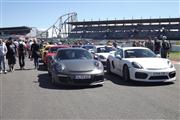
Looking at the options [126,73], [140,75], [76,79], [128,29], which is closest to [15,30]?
[128,29]

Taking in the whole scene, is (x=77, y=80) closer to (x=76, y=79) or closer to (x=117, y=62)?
(x=76, y=79)

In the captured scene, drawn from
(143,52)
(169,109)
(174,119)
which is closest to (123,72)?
(143,52)

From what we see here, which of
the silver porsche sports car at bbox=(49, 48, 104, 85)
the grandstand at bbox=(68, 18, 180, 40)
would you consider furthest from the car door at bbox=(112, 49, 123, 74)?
the grandstand at bbox=(68, 18, 180, 40)

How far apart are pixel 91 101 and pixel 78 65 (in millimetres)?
2756

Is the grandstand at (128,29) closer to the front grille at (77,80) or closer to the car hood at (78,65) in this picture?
the car hood at (78,65)

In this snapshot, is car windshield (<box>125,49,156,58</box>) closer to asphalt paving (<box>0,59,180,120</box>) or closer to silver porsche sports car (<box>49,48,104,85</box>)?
asphalt paving (<box>0,59,180,120</box>)

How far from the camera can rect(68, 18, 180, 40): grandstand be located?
80438 mm

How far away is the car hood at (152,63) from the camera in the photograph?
11.1 metres

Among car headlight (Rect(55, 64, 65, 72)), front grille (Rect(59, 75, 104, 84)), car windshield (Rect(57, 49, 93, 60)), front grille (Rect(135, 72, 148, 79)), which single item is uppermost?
car windshield (Rect(57, 49, 93, 60))

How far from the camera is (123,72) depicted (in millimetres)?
12227

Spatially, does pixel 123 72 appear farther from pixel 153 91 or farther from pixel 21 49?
pixel 21 49

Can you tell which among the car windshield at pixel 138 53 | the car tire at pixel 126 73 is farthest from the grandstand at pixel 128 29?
the car tire at pixel 126 73

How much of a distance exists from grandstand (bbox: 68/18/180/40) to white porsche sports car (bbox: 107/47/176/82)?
6222 centimetres

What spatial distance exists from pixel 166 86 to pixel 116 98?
271 cm
